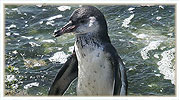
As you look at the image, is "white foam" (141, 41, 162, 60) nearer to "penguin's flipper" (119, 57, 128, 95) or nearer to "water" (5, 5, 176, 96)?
"water" (5, 5, 176, 96)

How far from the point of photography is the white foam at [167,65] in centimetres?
478

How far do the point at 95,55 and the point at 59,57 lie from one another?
67.3 inches

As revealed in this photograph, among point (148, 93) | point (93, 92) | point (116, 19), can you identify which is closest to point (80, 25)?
point (93, 92)

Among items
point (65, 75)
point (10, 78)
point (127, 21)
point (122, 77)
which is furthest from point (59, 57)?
point (122, 77)

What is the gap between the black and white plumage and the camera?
3.42 m

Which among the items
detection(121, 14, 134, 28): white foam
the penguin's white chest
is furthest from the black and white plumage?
detection(121, 14, 134, 28): white foam

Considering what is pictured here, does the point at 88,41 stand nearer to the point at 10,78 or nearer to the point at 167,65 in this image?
the point at 10,78

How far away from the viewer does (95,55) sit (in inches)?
138

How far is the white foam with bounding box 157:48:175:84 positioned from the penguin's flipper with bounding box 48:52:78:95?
1.39 m

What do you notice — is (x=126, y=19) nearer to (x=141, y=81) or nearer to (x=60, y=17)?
(x=60, y=17)

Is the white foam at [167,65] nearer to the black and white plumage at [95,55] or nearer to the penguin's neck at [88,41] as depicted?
the black and white plumage at [95,55]

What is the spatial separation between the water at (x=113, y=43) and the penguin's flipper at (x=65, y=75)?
0.43m

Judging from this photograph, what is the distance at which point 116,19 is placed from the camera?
590cm

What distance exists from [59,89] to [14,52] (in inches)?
58.3
